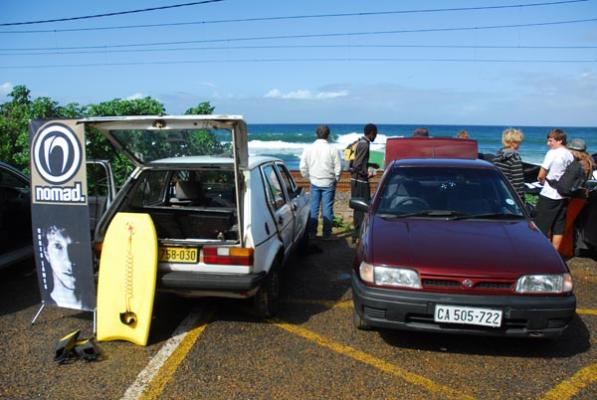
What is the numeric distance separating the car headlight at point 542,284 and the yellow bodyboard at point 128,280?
9.23 feet

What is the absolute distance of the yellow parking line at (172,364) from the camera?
123 inches

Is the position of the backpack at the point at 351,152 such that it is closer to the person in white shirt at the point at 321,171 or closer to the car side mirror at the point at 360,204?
the person in white shirt at the point at 321,171

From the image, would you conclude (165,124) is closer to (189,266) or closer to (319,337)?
(189,266)

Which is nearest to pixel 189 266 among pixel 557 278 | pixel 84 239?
pixel 84 239

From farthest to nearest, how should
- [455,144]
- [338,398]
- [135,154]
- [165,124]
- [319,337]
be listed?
[455,144] < [135,154] < [319,337] < [165,124] < [338,398]

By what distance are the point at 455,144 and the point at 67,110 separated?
22.7ft

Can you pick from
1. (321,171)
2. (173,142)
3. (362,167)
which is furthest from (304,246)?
(173,142)

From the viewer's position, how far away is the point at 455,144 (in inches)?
317

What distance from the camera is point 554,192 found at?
20.2 ft

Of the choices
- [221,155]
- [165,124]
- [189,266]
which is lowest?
[189,266]

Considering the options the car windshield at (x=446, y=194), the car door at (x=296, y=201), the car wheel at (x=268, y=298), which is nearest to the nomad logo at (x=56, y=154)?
the car wheel at (x=268, y=298)

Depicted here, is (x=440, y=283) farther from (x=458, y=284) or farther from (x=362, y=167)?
(x=362, y=167)

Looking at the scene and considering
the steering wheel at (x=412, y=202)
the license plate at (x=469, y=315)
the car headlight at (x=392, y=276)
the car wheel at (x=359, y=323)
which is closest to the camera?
the license plate at (x=469, y=315)

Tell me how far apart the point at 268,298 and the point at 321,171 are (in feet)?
10.4
